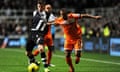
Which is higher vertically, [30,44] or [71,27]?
[71,27]

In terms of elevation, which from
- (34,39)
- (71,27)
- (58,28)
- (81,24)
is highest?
(71,27)

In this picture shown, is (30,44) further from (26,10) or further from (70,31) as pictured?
(26,10)

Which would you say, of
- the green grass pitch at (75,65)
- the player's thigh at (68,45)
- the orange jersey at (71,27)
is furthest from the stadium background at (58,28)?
the player's thigh at (68,45)

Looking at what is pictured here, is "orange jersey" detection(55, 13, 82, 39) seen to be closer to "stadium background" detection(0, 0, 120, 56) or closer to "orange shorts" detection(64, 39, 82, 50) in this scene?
"orange shorts" detection(64, 39, 82, 50)

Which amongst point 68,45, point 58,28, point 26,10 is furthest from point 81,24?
point 68,45

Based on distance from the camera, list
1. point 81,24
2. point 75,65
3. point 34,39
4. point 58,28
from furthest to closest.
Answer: point 58,28 → point 81,24 → point 75,65 → point 34,39

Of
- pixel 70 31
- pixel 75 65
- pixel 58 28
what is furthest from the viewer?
pixel 58 28

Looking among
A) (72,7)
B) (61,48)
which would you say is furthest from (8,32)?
(61,48)

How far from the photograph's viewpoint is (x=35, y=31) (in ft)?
58.0

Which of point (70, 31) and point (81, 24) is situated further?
point (81, 24)

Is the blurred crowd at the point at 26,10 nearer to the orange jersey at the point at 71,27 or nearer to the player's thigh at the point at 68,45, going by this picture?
the orange jersey at the point at 71,27

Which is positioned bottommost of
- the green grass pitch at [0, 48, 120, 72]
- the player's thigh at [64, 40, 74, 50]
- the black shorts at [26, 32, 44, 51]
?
the green grass pitch at [0, 48, 120, 72]

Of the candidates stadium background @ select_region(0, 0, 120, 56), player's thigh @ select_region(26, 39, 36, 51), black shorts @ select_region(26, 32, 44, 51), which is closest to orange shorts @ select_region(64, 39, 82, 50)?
black shorts @ select_region(26, 32, 44, 51)

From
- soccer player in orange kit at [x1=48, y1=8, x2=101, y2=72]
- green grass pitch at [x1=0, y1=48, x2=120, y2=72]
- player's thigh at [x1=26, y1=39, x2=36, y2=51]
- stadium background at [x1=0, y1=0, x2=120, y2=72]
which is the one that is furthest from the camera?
stadium background at [x1=0, y1=0, x2=120, y2=72]
